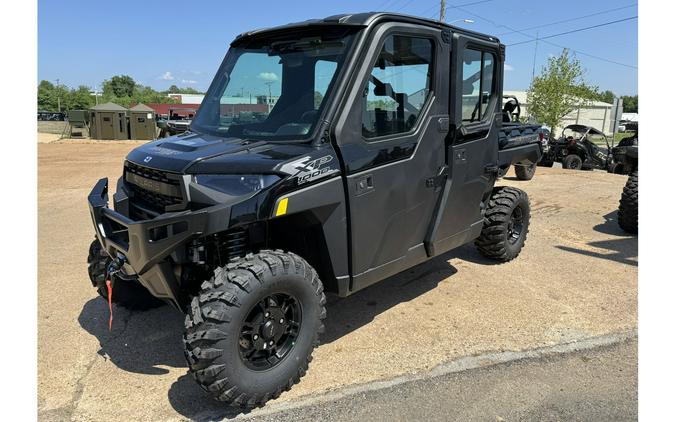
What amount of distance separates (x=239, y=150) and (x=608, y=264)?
481cm

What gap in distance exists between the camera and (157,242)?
2814 mm

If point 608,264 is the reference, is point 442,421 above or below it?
below

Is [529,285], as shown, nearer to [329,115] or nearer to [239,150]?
[329,115]

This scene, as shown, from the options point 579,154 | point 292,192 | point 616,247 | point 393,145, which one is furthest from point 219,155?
point 579,154

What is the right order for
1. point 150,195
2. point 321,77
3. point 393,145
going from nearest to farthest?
point 150,195
point 321,77
point 393,145

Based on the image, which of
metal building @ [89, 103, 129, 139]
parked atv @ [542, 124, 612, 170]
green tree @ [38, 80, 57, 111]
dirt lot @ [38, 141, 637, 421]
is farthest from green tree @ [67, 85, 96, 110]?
dirt lot @ [38, 141, 637, 421]

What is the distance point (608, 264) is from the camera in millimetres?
5887

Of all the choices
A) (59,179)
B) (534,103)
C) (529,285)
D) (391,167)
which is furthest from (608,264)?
(534,103)

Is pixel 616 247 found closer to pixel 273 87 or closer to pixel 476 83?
pixel 476 83

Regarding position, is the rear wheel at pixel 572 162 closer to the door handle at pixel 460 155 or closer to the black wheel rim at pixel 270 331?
the door handle at pixel 460 155

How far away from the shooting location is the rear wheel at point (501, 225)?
551 cm

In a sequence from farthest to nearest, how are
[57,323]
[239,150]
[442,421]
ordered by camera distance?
[57,323], [239,150], [442,421]

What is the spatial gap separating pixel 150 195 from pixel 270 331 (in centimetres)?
126

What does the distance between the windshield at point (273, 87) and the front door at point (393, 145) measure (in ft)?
0.89
